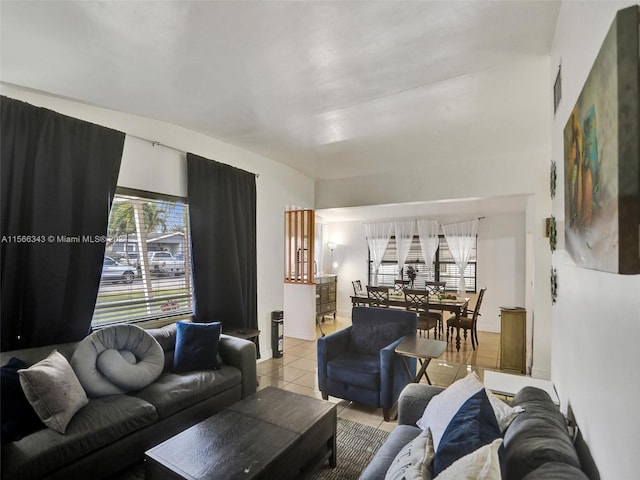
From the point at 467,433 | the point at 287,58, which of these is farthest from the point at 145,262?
the point at 467,433

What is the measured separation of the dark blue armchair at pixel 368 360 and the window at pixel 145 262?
166 centimetres

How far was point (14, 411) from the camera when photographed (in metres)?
1.77

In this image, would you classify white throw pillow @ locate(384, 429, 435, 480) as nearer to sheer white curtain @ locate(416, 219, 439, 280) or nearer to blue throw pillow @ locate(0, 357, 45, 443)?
blue throw pillow @ locate(0, 357, 45, 443)

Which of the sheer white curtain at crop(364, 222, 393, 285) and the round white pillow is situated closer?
the round white pillow

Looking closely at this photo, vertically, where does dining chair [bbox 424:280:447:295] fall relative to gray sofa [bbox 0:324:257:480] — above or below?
above

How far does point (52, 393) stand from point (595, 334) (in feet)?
8.78

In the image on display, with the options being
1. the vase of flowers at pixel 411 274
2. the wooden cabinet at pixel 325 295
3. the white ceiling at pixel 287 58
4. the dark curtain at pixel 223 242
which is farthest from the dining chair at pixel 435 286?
the dark curtain at pixel 223 242

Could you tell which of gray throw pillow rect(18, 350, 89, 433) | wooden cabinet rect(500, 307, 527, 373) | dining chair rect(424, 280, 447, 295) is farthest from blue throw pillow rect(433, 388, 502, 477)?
dining chair rect(424, 280, 447, 295)

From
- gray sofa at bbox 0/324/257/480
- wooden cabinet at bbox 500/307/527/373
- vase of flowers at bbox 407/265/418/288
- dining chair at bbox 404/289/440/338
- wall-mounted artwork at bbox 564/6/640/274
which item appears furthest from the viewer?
vase of flowers at bbox 407/265/418/288

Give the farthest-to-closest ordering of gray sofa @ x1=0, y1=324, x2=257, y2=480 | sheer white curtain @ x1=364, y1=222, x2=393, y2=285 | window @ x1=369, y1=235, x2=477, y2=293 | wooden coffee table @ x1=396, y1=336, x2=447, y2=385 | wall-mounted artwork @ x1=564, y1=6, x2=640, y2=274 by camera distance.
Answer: sheer white curtain @ x1=364, y1=222, x2=393, y2=285 < window @ x1=369, y1=235, x2=477, y2=293 < wooden coffee table @ x1=396, y1=336, x2=447, y2=385 < gray sofa @ x1=0, y1=324, x2=257, y2=480 < wall-mounted artwork @ x1=564, y1=6, x2=640, y2=274

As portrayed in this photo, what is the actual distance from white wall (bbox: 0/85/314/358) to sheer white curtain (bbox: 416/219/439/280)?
2.80 metres

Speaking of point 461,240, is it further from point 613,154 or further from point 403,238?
point 613,154

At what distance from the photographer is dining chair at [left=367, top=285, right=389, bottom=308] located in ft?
18.9

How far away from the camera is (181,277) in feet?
11.5
